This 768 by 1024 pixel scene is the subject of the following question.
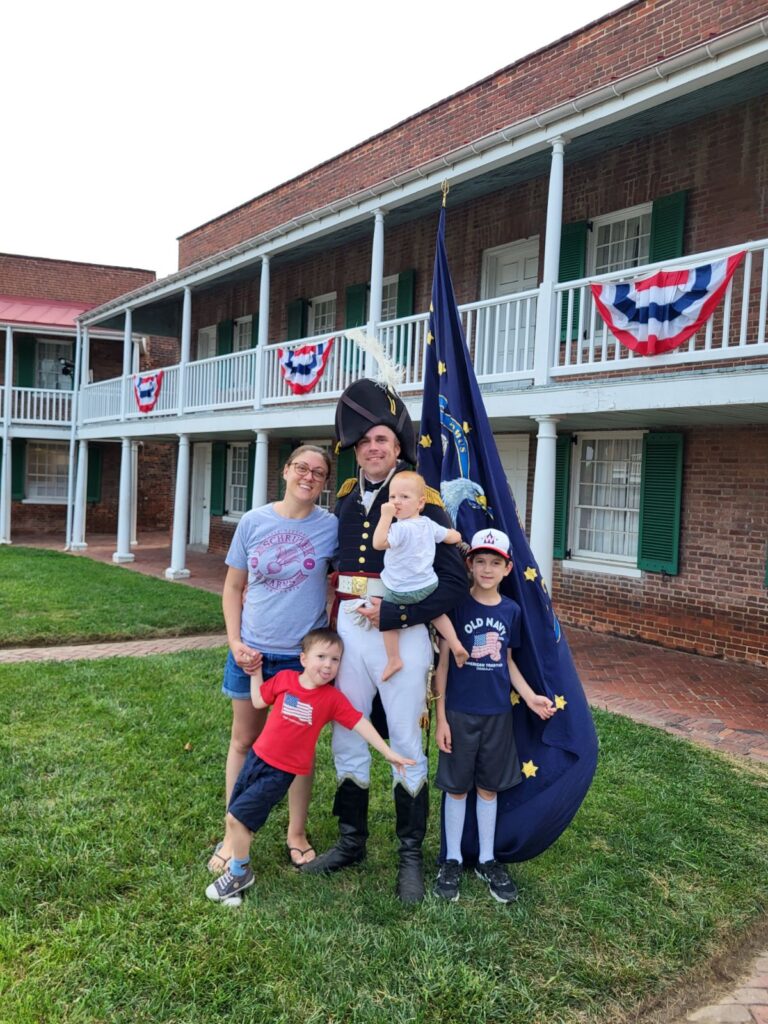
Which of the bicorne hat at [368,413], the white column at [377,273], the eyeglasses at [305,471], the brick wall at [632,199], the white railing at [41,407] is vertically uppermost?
the brick wall at [632,199]

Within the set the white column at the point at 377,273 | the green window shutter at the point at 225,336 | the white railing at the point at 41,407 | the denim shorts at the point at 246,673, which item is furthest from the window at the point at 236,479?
the denim shorts at the point at 246,673

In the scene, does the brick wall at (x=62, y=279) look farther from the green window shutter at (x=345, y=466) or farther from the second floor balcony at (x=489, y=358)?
the green window shutter at (x=345, y=466)

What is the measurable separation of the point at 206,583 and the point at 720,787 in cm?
934

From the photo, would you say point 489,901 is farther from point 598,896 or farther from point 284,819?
point 284,819

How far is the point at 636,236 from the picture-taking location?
8977 millimetres

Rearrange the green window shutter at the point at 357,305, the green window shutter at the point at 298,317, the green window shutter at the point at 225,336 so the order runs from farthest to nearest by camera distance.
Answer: the green window shutter at the point at 225,336 < the green window shutter at the point at 298,317 < the green window shutter at the point at 357,305

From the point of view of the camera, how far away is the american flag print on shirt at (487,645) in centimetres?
307

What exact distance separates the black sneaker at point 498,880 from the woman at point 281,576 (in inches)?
40.4

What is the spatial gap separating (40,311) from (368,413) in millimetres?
19577

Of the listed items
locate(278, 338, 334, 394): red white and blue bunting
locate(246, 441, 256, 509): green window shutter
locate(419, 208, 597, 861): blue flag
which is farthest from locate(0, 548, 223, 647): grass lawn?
locate(419, 208, 597, 861): blue flag

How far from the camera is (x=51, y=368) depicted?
20.6m

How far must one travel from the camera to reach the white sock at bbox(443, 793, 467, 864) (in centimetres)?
319

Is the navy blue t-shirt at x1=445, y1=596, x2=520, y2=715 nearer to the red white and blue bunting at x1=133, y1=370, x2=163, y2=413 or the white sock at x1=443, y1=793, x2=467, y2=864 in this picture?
the white sock at x1=443, y1=793, x2=467, y2=864

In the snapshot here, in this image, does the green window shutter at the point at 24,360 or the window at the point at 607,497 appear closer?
the window at the point at 607,497
